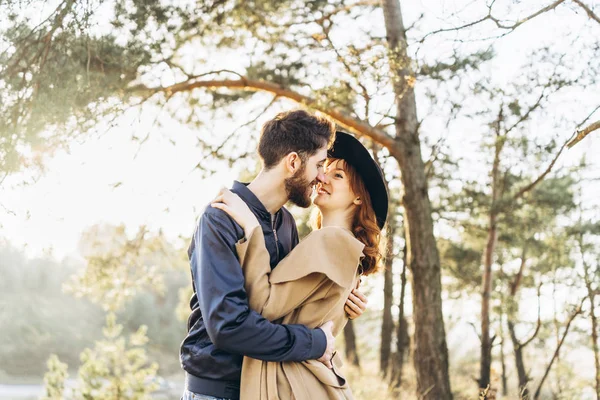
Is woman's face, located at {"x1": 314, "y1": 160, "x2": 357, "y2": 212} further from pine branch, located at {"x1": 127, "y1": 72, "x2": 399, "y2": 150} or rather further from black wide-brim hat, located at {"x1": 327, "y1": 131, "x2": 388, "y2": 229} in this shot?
pine branch, located at {"x1": 127, "y1": 72, "x2": 399, "y2": 150}

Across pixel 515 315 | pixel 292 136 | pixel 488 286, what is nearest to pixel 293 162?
pixel 292 136

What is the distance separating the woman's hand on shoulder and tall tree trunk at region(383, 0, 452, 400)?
5.53 metres

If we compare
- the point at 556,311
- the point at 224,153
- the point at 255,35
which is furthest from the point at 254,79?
the point at 556,311

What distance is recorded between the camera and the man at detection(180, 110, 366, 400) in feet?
7.32

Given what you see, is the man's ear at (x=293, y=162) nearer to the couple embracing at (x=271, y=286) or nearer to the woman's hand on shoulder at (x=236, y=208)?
the couple embracing at (x=271, y=286)

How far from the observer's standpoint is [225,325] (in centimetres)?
221

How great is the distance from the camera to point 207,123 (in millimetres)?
9438

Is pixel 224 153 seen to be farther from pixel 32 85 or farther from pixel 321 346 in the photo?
pixel 321 346

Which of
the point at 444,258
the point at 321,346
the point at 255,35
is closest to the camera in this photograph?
the point at 321,346

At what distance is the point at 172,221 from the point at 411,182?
3.08m

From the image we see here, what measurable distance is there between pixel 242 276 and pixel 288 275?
6.6 inches

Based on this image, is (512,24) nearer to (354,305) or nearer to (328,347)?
(354,305)

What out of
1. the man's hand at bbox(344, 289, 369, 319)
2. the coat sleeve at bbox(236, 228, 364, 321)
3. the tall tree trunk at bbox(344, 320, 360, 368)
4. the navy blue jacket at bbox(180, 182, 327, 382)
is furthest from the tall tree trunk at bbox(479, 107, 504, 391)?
the navy blue jacket at bbox(180, 182, 327, 382)

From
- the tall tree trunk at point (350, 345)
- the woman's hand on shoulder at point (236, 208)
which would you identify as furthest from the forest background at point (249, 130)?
the tall tree trunk at point (350, 345)
